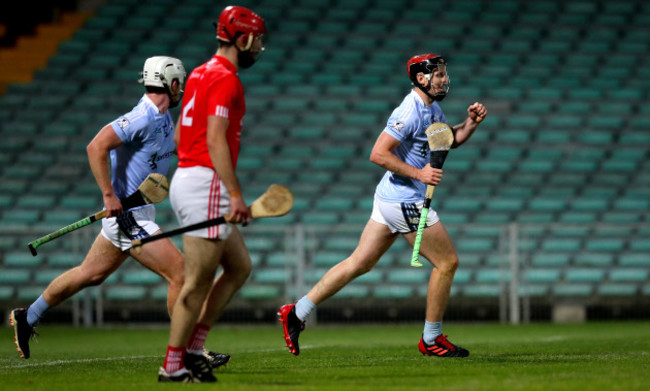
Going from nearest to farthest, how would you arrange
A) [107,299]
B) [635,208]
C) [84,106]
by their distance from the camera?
[107,299]
[635,208]
[84,106]

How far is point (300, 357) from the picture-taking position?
7543mm

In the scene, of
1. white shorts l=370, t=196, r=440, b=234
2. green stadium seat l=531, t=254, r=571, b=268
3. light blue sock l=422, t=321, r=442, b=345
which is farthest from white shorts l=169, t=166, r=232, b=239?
green stadium seat l=531, t=254, r=571, b=268

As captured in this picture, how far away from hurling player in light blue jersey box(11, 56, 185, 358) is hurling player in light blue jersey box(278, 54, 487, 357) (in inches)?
47.8

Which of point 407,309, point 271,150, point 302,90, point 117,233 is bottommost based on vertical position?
point 407,309

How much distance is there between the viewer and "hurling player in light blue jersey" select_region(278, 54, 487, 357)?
23.5 ft

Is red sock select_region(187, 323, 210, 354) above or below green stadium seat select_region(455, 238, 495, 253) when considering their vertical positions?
below

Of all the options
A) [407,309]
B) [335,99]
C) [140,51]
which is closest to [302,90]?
[335,99]

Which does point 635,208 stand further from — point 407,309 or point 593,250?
point 407,309

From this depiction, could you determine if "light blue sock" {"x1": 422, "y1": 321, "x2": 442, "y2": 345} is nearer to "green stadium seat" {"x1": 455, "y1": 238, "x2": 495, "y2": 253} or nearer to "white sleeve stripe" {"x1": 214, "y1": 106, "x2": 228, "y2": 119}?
"white sleeve stripe" {"x1": 214, "y1": 106, "x2": 228, "y2": 119}

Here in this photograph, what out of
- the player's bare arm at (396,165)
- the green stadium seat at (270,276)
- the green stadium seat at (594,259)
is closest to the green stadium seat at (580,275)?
the green stadium seat at (594,259)

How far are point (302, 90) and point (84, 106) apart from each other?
3.91 meters

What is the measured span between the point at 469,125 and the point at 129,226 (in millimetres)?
2595

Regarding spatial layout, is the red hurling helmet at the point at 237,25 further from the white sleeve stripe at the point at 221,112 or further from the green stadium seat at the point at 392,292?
the green stadium seat at the point at 392,292

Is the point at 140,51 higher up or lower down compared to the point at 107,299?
higher up
